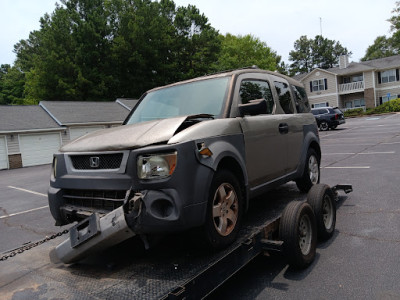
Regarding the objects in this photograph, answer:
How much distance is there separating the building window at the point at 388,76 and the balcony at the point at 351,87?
9.66 feet

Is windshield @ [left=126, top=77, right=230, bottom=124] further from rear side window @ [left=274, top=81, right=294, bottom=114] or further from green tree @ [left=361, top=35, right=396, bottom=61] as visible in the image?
green tree @ [left=361, top=35, right=396, bottom=61]

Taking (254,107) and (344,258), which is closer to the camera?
(254,107)

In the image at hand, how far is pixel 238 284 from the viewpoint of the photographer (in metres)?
3.21

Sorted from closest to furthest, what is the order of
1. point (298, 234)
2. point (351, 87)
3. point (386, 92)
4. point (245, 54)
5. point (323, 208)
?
1. point (298, 234)
2. point (323, 208)
3. point (245, 54)
4. point (386, 92)
5. point (351, 87)

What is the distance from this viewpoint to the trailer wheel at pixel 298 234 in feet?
10.5

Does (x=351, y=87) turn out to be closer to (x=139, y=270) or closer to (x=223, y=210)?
(x=223, y=210)

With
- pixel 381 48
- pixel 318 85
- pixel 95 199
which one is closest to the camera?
pixel 95 199

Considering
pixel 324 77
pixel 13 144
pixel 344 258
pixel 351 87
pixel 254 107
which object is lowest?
pixel 344 258

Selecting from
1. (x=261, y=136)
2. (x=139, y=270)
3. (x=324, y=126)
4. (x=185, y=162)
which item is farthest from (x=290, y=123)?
(x=324, y=126)

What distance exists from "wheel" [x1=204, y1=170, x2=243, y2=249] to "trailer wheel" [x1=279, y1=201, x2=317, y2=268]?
1.66 ft

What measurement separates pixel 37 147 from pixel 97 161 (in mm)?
24622

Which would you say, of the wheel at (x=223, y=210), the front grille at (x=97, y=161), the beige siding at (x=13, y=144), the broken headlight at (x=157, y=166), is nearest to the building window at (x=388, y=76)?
the beige siding at (x=13, y=144)

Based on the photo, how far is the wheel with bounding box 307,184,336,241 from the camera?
389 cm

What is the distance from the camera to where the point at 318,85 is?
162ft
